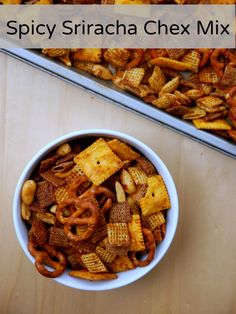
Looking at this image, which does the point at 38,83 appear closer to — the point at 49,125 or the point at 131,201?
the point at 49,125

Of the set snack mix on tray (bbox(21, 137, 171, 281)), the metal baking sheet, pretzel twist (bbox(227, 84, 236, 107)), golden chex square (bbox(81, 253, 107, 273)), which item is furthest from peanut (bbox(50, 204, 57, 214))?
pretzel twist (bbox(227, 84, 236, 107))

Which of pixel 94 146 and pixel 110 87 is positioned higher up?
pixel 110 87

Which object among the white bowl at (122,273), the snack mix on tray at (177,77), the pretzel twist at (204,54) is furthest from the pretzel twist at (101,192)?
the pretzel twist at (204,54)

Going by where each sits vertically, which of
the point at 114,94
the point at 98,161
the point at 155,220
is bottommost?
the point at 155,220

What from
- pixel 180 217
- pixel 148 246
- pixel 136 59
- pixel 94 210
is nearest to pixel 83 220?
pixel 94 210

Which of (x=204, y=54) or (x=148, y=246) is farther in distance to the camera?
(x=204, y=54)

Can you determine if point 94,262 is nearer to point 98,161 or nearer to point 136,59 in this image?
point 98,161

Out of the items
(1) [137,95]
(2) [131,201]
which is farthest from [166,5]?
(2) [131,201]

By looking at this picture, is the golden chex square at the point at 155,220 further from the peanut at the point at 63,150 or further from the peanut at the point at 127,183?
the peanut at the point at 63,150
